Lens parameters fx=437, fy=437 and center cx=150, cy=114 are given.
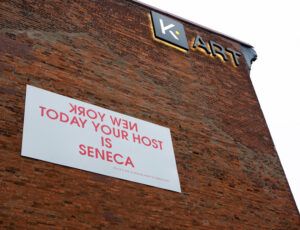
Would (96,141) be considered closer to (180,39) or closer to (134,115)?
(134,115)

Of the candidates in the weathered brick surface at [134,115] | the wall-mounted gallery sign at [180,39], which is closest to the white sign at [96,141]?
the weathered brick surface at [134,115]

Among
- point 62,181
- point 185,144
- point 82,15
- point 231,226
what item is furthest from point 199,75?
point 62,181

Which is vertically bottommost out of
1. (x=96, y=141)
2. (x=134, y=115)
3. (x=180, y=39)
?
(x=96, y=141)

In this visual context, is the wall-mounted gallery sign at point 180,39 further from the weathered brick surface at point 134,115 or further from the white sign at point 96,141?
the white sign at point 96,141

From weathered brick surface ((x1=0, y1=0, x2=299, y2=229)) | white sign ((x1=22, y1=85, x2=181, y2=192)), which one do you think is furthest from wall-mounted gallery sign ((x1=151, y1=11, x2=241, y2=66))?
white sign ((x1=22, y1=85, x2=181, y2=192))

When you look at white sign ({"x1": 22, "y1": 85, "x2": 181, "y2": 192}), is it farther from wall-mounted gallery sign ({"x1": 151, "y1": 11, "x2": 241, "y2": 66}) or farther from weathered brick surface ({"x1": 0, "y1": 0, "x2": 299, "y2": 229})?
wall-mounted gallery sign ({"x1": 151, "y1": 11, "x2": 241, "y2": 66})

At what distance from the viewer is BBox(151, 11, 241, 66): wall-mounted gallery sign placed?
11.8 metres

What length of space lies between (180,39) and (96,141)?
510 cm

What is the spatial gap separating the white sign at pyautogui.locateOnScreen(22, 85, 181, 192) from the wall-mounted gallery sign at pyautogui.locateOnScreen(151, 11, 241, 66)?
3453 mm

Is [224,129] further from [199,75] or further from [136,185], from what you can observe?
[136,185]

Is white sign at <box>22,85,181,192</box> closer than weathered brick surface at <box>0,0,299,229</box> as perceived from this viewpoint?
No

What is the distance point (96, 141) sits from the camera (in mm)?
8141

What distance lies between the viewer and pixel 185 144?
9484 millimetres

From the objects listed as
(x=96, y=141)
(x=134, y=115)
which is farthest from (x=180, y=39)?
(x=96, y=141)
